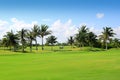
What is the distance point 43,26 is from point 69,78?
84048 millimetres

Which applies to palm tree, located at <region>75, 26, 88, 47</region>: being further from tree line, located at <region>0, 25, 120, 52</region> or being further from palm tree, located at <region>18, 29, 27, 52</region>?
palm tree, located at <region>18, 29, 27, 52</region>

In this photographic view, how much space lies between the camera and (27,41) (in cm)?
9856

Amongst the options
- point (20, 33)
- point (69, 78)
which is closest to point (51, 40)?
point (20, 33)

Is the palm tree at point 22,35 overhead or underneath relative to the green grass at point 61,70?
overhead

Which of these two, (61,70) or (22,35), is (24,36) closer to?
(22,35)

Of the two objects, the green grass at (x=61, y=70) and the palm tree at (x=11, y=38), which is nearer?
the green grass at (x=61, y=70)

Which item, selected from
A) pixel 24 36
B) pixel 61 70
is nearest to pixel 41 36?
pixel 24 36

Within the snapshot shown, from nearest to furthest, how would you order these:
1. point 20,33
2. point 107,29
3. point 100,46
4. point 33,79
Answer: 1. point 33,79
2. point 20,33
3. point 107,29
4. point 100,46

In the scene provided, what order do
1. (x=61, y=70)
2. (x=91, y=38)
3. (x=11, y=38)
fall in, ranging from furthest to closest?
(x=91, y=38)
(x=11, y=38)
(x=61, y=70)

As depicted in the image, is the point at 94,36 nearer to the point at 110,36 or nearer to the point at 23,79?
the point at 110,36

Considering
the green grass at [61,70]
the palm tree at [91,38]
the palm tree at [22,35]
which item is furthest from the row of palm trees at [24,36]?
the green grass at [61,70]

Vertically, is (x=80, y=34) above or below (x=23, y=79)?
above

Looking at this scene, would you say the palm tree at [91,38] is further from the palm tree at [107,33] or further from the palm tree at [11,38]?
the palm tree at [11,38]

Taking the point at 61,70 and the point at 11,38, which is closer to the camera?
the point at 61,70
